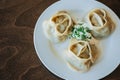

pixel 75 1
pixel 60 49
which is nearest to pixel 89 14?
pixel 75 1

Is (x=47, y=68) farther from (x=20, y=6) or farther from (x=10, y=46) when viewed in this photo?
(x=20, y=6)

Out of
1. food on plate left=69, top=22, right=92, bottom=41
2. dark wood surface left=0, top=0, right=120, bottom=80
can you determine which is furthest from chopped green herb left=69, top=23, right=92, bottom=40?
dark wood surface left=0, top=0, right=120, bottom=80

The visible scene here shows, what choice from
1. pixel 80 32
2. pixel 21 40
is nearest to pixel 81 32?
pixel 80 32

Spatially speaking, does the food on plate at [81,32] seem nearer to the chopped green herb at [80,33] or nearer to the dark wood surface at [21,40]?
the chopped green herb at [80,33]

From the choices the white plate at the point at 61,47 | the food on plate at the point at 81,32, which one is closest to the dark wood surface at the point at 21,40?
the white plate at the point at 61,47

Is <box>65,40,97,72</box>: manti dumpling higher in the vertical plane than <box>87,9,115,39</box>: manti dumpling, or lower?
lower

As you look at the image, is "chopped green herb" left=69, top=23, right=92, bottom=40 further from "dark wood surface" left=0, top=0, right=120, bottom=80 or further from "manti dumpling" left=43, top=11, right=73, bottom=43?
"dark wood surface" left=0, top=0, right=120, bottom=80

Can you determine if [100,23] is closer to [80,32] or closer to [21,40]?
[80,32]
